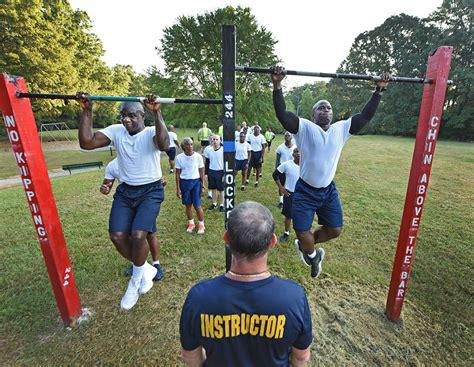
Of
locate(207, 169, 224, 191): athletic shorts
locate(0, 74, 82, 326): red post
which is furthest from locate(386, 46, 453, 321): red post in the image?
locate(207, 169, 224, 191): athletic shorts

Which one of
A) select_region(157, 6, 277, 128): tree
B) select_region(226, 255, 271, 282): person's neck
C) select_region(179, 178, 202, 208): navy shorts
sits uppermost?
select_region(157, 6, 277, 128): tree

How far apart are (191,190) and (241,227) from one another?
4.16 meters

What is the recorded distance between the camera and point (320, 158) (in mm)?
2977

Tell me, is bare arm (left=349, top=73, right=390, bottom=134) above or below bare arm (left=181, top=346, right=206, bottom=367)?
above

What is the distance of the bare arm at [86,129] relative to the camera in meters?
2.54

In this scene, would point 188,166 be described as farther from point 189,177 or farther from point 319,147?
point 319,147

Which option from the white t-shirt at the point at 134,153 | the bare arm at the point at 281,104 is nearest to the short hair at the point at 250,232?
the bare arm at the point at 281,104

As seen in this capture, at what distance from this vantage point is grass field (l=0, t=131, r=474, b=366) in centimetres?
271

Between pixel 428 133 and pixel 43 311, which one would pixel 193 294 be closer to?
pixel 428 133

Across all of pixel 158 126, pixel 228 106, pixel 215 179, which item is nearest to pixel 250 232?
pixel 228 106

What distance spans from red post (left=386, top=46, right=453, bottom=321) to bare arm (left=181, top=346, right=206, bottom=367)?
101 inches

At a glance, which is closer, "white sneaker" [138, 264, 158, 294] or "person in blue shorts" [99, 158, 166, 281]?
"white sneaker" [138, 264, 158, 294]

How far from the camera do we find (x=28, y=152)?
252 cm

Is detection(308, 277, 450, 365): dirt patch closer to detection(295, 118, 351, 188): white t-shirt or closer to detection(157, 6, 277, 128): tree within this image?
detection(295, 118, 351, 188): white t-shirt
